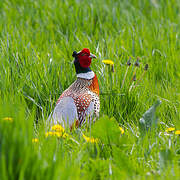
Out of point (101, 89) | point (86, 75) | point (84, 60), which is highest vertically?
point (84, 60)

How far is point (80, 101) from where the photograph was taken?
2.58m

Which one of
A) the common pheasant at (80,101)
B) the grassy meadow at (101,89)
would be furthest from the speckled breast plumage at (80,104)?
the grassy meadow at (101,89)

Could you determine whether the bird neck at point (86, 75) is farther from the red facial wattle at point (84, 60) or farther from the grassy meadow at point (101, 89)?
the grassy meadow at point (101, 89)

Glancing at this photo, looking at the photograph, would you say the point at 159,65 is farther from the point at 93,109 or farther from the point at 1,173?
the point at 1,173

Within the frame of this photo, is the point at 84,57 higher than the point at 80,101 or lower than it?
higher

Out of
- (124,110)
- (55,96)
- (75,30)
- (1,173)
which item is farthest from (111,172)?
(75,30)

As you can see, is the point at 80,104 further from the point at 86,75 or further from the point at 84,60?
the point at 84,60

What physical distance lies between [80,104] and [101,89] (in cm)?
57

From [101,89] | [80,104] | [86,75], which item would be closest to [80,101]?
[80,104]

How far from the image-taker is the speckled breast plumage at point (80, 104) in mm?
2531

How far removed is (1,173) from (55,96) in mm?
1553

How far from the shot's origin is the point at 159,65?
3.79 metres

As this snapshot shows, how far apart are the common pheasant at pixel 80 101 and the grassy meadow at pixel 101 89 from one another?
0.33ft

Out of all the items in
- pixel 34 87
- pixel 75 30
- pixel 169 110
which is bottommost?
pixel 169 110
